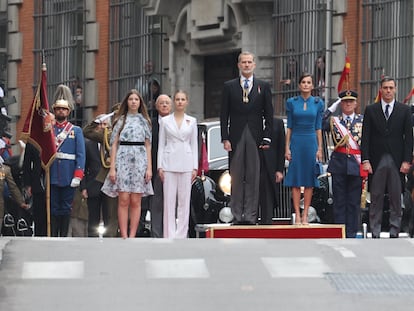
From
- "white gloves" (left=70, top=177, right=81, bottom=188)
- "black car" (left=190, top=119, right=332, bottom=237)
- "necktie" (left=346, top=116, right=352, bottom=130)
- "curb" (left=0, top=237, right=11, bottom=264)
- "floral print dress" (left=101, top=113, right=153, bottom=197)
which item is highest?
"necktie" (left=346, top=116, right=352, bottom=130)

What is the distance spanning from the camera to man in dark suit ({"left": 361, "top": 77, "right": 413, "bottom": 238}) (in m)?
20.4

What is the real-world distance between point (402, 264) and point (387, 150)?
15.9ft

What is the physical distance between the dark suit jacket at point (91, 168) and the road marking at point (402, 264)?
275 inches

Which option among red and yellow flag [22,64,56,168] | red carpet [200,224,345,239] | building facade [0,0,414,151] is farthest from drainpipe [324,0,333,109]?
red carpet [200,224,345,239]

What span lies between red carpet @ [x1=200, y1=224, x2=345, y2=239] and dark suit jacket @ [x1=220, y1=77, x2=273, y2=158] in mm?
1062

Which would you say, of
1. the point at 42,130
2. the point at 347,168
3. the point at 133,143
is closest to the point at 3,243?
the point at 133,143

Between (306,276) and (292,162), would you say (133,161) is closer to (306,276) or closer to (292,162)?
(292,162)

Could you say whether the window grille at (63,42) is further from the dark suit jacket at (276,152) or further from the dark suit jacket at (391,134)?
the dark suit jacket at (391,134)

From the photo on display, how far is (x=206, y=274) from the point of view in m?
15.0

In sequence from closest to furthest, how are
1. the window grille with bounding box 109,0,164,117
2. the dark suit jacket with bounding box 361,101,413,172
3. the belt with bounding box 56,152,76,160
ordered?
the dark suit jacket with bounding box 361,101,413,172 → the belt with bounding box 56,152,76,160 → the window grille with bounding box 109,0,164,117

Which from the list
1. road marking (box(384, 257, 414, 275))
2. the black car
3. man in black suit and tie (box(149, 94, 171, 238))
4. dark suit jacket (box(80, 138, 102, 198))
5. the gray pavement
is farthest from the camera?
the black car

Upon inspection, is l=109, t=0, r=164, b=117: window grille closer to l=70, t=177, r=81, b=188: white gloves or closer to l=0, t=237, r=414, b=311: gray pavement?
l=70, t=177, r=81, b=188: white gloves

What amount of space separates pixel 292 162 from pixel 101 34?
20.4 meters

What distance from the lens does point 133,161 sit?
20.6m
